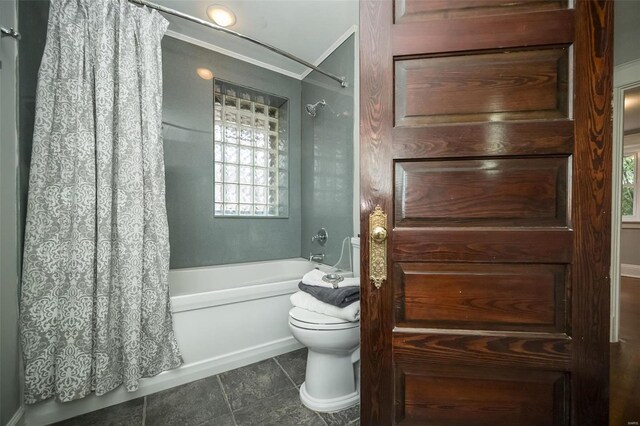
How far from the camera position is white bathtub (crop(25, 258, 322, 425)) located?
4.18 ft

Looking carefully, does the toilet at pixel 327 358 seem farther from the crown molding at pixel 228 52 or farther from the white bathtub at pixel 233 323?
the crown molding at pixel 228 52

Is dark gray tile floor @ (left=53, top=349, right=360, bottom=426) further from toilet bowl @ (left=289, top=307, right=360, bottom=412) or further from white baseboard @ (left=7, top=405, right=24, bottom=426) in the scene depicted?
white baseboard @ (left=7, top=405, right=24, bottom=426)

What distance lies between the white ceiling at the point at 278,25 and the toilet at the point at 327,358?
213cm

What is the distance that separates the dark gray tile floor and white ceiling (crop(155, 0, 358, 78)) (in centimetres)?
257

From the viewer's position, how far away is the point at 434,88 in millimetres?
804

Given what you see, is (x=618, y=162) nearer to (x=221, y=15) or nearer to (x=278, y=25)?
(x=278, y=25)

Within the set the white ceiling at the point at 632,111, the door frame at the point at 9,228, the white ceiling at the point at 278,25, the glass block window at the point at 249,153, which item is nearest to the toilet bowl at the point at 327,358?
the door frame at the point at 9,228

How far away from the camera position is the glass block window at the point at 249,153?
2.53 m

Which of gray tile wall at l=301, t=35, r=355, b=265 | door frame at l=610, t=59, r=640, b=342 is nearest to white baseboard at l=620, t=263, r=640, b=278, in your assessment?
door frame at l=610, t=59, r=640, b=342

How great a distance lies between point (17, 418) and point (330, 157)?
7.89ft

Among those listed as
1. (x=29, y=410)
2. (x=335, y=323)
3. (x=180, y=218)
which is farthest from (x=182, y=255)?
(x=335, y=323)

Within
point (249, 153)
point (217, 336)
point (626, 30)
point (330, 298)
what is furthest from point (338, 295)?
point (626, 30)

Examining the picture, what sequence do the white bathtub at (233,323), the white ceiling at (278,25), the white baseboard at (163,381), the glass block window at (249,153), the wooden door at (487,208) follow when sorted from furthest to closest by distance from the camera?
the glass block window at (249,153) < the white ceiling at (278,25) < the white bathtub at (233,323) < the white baseboard at (163,381) < the wooden door at (487,208)

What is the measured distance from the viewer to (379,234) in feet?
2.64
